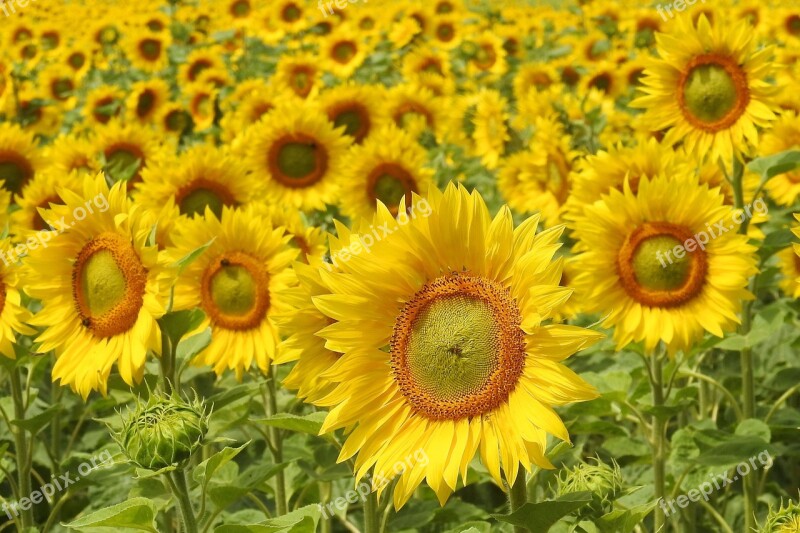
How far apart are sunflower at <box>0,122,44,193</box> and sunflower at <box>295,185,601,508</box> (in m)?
3.77

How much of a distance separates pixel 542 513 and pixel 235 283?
182 centimetres

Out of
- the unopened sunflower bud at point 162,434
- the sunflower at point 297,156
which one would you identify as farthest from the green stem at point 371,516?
the sunflower at point 297,156

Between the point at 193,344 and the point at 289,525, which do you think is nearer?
the point at 289,525

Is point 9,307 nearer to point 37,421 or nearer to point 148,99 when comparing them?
point 37,421

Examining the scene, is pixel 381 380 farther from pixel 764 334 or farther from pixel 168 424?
pixel 764 334

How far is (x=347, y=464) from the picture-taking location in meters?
3.29

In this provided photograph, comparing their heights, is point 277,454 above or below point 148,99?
below

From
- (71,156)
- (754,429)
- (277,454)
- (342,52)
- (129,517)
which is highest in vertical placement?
(342,52)

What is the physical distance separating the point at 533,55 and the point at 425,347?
8.90 metres

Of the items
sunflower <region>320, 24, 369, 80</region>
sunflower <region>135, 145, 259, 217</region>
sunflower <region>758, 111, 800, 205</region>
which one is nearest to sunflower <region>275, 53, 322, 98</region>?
sunflower <region>320, 24, 369, 80</region>

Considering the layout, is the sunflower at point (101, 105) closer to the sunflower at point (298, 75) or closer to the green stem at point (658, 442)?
the sunflower at point (298, 75)

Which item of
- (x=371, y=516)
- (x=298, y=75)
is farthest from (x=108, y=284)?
(x=298, y=75)

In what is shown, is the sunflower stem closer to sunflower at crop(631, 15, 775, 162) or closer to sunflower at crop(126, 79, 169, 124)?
sunflower at crop(631, 15, 775, 162)

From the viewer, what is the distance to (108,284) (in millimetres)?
2980
